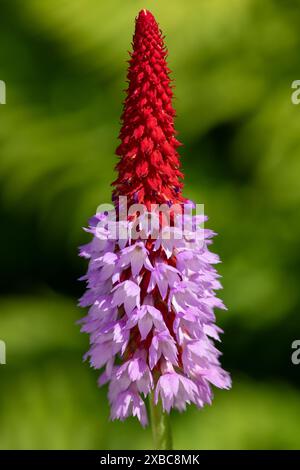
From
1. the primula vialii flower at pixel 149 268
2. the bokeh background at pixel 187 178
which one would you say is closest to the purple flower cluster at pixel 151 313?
the primula vialii flower at pixel 149 268

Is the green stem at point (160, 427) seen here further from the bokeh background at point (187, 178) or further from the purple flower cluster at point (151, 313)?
the bokeh background at point (187, 178)

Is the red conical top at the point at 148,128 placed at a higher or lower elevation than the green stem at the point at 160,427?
higher

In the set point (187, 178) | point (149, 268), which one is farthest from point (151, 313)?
A: point (187, 178)

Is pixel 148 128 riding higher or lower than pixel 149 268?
higher

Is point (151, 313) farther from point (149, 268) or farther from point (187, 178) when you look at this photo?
point (187, 178)

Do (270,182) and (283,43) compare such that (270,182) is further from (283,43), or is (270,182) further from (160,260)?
(160,260)

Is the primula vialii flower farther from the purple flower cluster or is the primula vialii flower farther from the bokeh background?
the bokeh background

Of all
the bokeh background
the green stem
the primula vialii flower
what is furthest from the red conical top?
the bokeh background
